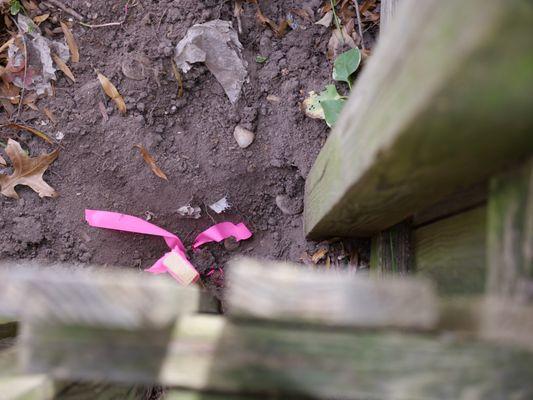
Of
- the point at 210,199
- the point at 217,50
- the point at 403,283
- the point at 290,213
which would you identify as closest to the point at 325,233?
the point at 290,213

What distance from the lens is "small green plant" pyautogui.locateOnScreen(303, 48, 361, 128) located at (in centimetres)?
236

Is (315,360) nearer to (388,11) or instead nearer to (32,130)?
(388,11)

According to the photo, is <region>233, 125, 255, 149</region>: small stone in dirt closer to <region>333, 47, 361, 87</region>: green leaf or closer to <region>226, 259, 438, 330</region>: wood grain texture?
<region>333, 47, 361, 87</region>: green leaf

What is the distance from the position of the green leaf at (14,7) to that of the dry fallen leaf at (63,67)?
0.28m

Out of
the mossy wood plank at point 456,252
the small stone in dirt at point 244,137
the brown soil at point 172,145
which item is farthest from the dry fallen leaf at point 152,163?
the mossy wood plank at point 456,252

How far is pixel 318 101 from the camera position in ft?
7.91

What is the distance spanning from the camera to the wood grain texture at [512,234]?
93 centimetres

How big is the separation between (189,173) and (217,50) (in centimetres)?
58

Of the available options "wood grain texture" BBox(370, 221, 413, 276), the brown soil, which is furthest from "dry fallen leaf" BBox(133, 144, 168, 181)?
"wood grain texture" BBox(370, 221, 413, 276)

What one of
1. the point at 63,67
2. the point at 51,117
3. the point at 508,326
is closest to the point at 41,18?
the point at 63,67

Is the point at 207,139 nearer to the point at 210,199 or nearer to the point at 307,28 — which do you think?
the point at 210,199

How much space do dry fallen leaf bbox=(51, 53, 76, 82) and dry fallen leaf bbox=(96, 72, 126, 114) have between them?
0.17 m

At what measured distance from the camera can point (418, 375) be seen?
2.88 feet

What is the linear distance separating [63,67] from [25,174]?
0.54 metres
